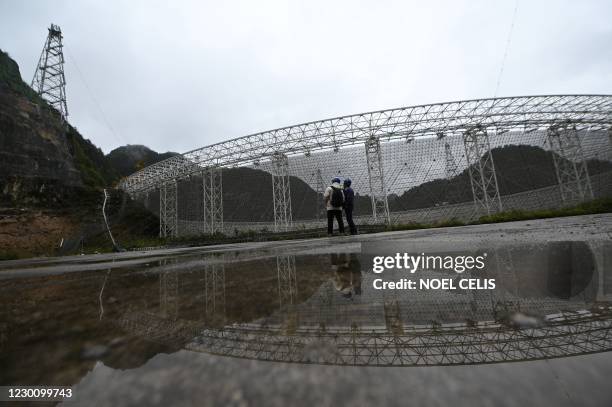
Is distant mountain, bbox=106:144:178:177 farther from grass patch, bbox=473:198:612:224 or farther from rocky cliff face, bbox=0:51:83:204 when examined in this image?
grass patch, bbox=473:198:612:224

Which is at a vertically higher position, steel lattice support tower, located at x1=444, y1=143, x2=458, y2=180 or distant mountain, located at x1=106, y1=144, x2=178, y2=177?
distant mountain, located at x1=106, y1=144, x2=178, y2=177

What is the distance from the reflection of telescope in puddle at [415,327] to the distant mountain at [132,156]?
63128 mm

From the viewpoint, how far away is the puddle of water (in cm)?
50

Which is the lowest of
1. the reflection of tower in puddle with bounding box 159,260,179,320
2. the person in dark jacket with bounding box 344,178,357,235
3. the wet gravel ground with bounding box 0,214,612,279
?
the reflection of tower in puddle with bounding box 159,260,179,320

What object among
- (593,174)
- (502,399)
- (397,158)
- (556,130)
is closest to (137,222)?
(397,158)

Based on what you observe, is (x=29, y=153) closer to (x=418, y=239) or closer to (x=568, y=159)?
(x=418, y=239)

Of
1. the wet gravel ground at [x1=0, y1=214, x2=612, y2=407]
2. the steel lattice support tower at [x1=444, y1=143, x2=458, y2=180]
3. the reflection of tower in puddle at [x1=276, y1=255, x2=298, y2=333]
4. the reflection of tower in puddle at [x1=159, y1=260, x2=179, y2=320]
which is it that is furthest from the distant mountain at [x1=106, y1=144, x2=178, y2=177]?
the wet gravel ground at [x1=0, y1=214, x2=612, y2=407]

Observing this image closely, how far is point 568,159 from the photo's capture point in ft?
68.0

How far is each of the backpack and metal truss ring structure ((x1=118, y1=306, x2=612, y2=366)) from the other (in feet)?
16.5

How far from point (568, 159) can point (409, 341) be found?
28133 mm

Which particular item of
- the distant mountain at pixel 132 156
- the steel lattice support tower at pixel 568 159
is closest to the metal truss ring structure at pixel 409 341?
the steel lattice support tower at pixel 568 159

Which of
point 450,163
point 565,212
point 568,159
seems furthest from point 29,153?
point 568,159

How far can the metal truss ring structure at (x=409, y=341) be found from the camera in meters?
0.47

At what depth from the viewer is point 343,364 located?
18.1 inches
